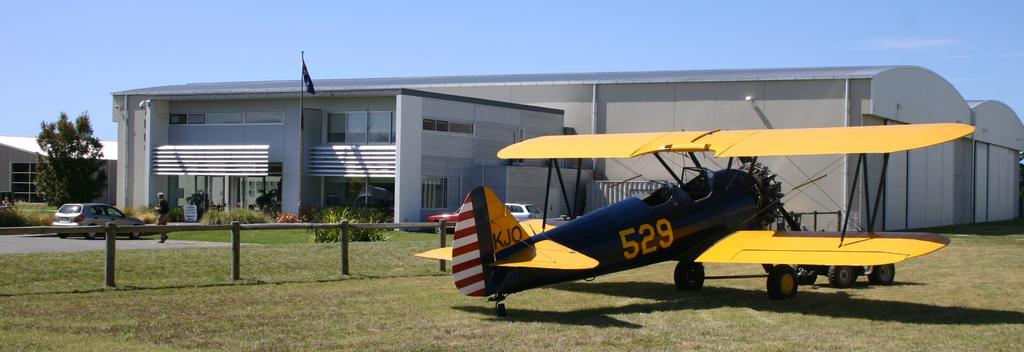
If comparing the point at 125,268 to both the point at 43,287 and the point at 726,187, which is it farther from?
the point at 726,187

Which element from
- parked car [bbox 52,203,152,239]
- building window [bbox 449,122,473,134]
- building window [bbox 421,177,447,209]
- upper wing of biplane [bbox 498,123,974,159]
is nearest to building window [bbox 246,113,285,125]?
building window [bbox 421,177,447,209]

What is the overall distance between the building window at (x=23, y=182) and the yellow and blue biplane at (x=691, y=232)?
59.5m

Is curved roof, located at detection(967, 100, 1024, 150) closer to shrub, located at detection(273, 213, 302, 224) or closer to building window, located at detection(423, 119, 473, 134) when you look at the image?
building window, located at detection(423, 119, 473, 134)

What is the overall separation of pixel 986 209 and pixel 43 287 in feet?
173

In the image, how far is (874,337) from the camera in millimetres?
10789

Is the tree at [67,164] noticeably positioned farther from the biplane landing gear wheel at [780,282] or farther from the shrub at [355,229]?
the biplane landing gear wheel at [780,282]

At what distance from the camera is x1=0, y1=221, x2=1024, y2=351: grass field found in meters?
10.2

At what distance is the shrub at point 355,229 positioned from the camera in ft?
85.4

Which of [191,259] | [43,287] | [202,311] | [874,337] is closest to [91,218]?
[191,259]

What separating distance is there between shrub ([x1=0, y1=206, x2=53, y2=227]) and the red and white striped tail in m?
26.6

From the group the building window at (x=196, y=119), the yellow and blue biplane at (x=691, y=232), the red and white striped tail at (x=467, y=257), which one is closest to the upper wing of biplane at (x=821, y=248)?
the yellow and blue biplane at (x=691, y=232)

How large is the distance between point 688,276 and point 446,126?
2526cm

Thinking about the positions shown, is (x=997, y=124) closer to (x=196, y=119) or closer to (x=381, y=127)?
(x=381, y=127)

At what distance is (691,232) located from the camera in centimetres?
1470
